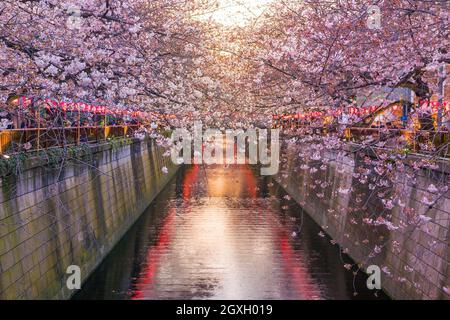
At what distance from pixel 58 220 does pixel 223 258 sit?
756cm

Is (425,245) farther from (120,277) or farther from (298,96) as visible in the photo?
(120,277)

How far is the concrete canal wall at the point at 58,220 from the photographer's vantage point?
12.7 metres

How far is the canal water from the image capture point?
59.2 feet

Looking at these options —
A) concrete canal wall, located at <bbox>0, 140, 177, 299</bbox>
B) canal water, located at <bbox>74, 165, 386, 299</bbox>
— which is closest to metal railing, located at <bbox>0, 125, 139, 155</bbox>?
concrete canal wall, located at <bbox>0, 140, 177, 299</bbox>

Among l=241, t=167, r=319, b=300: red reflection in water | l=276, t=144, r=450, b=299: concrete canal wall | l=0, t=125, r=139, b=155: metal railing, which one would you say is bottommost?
l=241, t=167, r=319, b=300: red reflection in water

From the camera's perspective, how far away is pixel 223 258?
22281 mm

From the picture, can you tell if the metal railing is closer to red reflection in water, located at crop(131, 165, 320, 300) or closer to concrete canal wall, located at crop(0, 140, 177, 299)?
concrete canal wall, located at crop(0, 140, 177, 299)

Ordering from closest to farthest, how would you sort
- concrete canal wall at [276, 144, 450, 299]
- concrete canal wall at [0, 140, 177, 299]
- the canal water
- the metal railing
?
concrete canal wall at [0, 140, 177, 299], the metal railing, concrete canal wall at [276, 144, 450, 299], the canal water

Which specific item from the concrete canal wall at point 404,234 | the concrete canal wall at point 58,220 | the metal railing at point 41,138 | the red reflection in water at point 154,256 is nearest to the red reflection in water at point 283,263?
the red reflection in water at point 154,256

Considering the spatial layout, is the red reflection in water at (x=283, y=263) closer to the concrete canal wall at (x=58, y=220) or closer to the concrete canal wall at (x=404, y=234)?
the concrete canal wall at (x=58, y=220)

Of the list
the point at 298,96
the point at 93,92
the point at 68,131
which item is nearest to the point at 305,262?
the point at 298,96

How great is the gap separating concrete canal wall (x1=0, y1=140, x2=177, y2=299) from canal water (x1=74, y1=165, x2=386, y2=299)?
1.04 metres

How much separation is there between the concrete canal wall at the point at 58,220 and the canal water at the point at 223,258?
1039 mm
